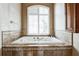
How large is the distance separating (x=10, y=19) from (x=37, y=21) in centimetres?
20

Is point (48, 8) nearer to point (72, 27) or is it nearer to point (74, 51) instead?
point (72, 27)

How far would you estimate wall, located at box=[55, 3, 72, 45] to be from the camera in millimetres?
1334

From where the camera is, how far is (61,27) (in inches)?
52.6

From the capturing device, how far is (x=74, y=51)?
1312 mm

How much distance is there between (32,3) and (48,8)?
0.40ft

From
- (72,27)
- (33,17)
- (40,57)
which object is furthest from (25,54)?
(72,27)

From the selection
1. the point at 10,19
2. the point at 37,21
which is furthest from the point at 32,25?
the point at 10,19

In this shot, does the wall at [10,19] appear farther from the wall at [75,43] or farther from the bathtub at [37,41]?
the wall at [75,43]

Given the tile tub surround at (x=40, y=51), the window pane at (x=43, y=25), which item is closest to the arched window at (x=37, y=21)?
the window pane at (x=43, y=25)

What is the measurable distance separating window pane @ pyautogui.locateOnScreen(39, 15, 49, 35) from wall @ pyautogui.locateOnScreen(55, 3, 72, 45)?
66 mm

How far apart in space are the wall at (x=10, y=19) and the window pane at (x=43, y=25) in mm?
155

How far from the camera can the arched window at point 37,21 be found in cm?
134

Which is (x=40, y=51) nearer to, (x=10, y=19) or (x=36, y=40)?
(x=36, y=40)

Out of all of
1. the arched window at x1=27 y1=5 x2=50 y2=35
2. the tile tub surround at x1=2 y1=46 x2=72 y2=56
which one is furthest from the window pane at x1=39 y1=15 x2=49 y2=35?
the tile tub surround at x1=2 y1=46 x2=72 y2=56
